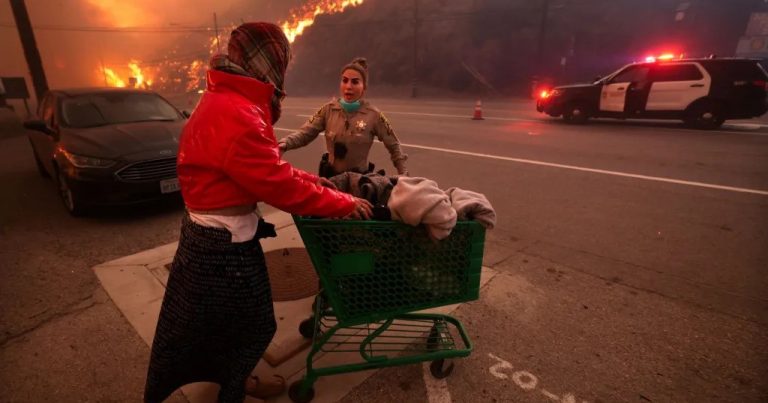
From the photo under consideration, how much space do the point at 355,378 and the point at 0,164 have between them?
388 inches

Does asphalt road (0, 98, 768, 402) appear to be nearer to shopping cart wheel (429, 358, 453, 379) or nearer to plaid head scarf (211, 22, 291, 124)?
shopping cart wheel (429, 358, 453, 379)

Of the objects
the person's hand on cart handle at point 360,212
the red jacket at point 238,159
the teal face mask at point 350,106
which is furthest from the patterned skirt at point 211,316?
the teal face mask at point 350,106

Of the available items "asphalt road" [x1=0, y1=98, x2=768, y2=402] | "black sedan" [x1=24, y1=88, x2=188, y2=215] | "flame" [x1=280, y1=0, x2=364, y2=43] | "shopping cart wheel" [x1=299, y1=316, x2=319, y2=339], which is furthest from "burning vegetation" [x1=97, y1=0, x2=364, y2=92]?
"shopping cart wheel" [x1=299, y1=316, x2=319, y2=339]

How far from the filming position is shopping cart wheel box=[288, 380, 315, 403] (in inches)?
84.5

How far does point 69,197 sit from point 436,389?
5188 millimetres

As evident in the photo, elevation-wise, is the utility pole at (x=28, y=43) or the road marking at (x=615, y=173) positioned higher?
the utility pole at (x=28, y=43)

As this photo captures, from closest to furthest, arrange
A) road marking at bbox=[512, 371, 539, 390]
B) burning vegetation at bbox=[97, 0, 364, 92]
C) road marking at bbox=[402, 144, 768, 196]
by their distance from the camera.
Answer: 1. road marking at bbox=[512, 371, 539, 390]
2. road marking at bbox=[402, 144, 768, 196]
3. burning vegetation at bbox=[97, 0, 364, 92]

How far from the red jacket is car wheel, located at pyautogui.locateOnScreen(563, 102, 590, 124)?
510 inches

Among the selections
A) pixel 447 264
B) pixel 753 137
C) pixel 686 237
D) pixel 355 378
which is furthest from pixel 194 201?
pixel 753 137

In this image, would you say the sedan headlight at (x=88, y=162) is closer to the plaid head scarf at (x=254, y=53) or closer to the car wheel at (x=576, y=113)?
the plaid head scarf at (x=254, y=53)

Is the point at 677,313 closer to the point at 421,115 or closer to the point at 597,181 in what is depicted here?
the point at 597,181

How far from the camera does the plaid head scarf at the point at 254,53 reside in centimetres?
163

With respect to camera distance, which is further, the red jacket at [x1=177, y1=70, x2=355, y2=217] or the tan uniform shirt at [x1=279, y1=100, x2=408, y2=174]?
the tan uniform shirt at [x1=279, y1=100, x2=408, y2=174]

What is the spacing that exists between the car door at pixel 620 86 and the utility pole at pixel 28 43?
56.5ft
